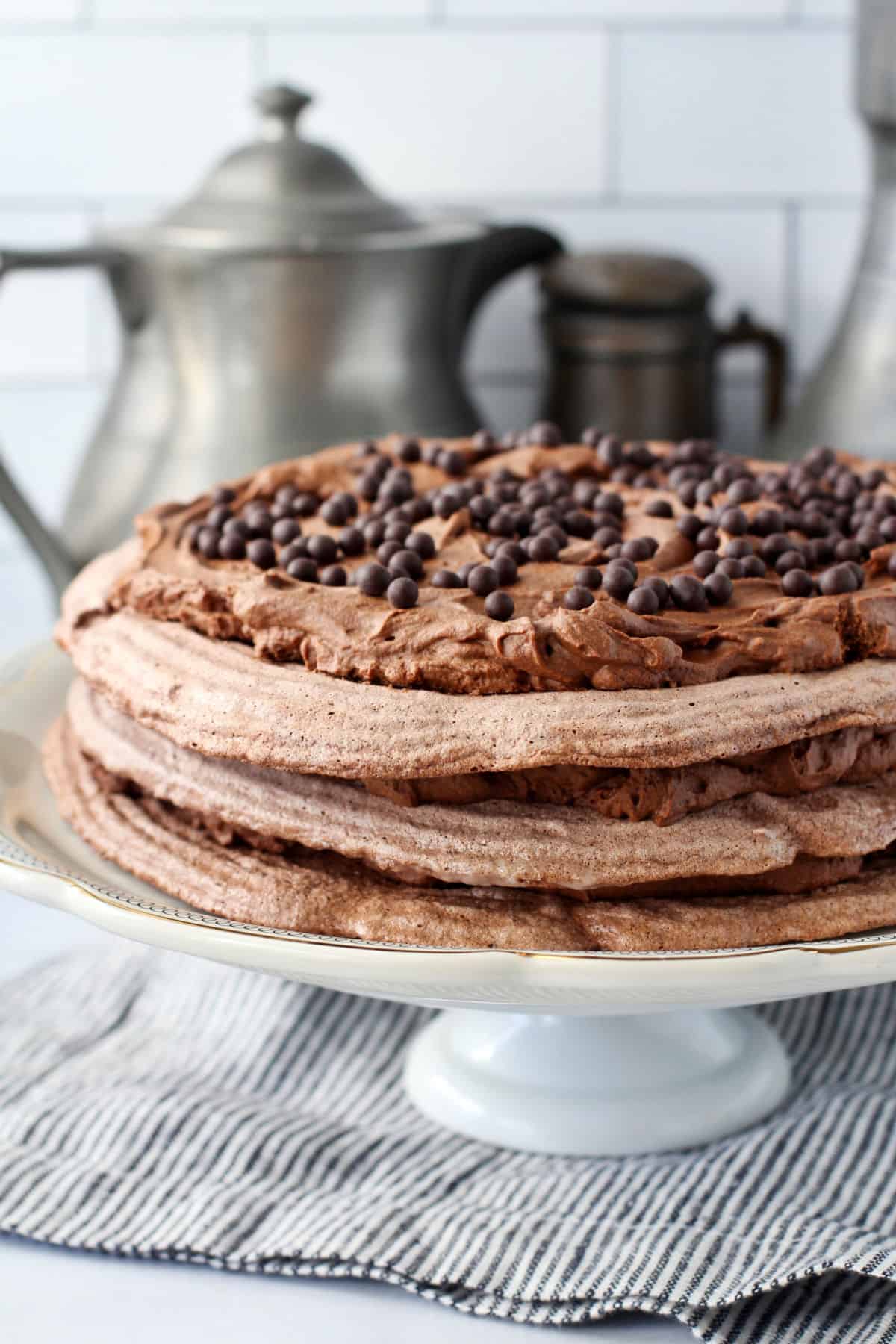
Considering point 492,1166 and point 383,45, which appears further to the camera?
point 383,45

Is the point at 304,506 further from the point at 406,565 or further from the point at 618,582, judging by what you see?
the point at 618,582

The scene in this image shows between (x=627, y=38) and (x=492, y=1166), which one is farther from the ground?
(x=627, y=38)

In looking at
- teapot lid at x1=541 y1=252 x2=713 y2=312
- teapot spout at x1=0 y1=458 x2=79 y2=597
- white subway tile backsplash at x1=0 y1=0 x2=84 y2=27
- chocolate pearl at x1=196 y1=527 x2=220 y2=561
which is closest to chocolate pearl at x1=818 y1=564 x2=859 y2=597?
chocolate pearl at x1=196 y1=527 x2=220 y2=561

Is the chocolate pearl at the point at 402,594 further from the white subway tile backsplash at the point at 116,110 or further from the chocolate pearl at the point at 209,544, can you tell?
the white subway tile backsplash at the point at 116,110

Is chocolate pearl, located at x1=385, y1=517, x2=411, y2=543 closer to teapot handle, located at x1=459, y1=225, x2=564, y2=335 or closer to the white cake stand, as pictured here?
the white cake stand

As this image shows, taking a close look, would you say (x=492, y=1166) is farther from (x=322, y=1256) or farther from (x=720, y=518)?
(x=720, y=518)

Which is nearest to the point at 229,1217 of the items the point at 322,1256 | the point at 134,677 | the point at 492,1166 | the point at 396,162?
the point at 322,1256
